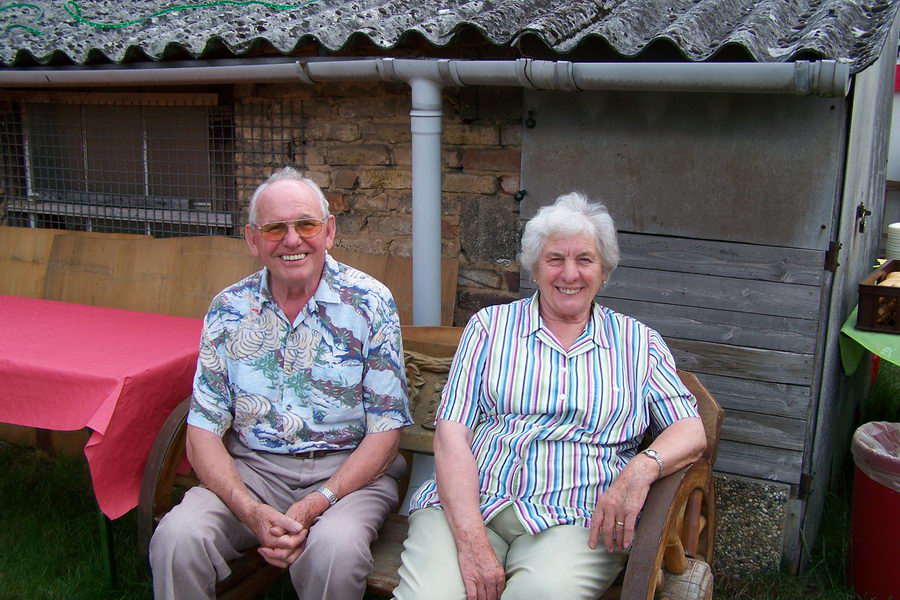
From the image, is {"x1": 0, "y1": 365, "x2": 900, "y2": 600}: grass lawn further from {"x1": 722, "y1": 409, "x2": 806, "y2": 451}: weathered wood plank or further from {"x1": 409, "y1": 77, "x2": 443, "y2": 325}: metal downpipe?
{"x1": 409, "y1": 77, "x2": 443, "y2": 325}: metal downpipe

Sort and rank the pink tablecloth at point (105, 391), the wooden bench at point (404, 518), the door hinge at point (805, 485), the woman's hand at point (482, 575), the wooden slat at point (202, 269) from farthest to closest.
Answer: the wooden slat at point (202, 269) < the door hinge at point (805, 485) < the pink tablecloth at point (105, 391) < the woman's hand at point (482, 575) < the wooden bench at point (404, 518)

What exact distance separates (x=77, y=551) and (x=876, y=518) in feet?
10.5

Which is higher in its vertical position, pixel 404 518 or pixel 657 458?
pixel 657 458

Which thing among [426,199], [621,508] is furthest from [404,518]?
[426,199]

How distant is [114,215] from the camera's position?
473 centimetres

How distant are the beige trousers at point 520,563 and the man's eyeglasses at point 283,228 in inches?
38.9

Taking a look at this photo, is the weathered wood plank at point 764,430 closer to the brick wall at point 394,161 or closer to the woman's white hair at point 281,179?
the brick wall at point 394,161

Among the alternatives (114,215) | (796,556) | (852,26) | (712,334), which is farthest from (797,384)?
(114,215)

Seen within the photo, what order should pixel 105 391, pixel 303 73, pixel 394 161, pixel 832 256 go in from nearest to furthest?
pixel 105 391, pixel 832 256, pixel 303 73, pixel 394 161

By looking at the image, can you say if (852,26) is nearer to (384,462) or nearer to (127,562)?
(384,462)

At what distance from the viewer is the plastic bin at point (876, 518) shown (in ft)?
10.6

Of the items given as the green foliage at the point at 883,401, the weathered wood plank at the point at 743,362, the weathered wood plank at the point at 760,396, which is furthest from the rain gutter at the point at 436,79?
the green foliage at the point at 883,401

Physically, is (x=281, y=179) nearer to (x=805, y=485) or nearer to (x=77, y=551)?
(x=77, y=551)

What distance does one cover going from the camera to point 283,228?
2723 millimetres
